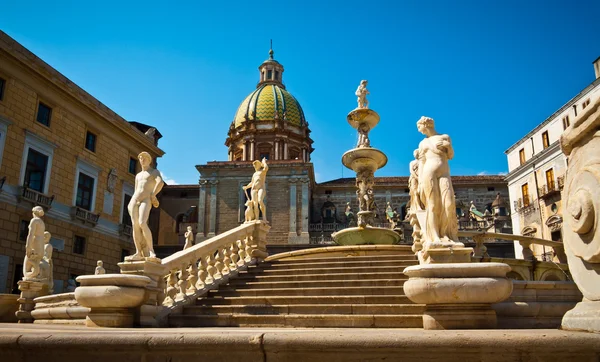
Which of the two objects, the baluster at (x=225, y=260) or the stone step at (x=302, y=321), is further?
the baluster at (x=225, y=260)

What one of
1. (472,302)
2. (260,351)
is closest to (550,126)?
(472,302)

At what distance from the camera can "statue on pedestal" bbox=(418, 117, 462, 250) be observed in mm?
6797

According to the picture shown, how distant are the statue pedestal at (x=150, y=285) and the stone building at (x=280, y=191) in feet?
92.2

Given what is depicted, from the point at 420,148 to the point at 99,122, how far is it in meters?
24.1

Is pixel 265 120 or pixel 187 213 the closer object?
pixel 187 213

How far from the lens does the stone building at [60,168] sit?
68.2 feet

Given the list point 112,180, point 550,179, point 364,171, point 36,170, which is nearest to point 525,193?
point 550,179

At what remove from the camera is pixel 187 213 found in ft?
136

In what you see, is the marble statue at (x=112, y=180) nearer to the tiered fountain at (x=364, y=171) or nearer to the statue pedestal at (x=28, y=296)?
the statue pedestal at (x=28, y=296)

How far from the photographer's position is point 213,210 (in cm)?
3828

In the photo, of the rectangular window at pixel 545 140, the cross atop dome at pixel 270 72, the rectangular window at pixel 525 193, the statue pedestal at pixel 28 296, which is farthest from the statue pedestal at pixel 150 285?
the cross atop dome at pixel 270 72

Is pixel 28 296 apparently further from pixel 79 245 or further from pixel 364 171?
pixel 79 245

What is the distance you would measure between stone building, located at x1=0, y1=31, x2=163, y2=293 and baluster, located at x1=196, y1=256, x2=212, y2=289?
14.3 metres

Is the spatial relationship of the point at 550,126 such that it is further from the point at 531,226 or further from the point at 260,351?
the point at 260,351
